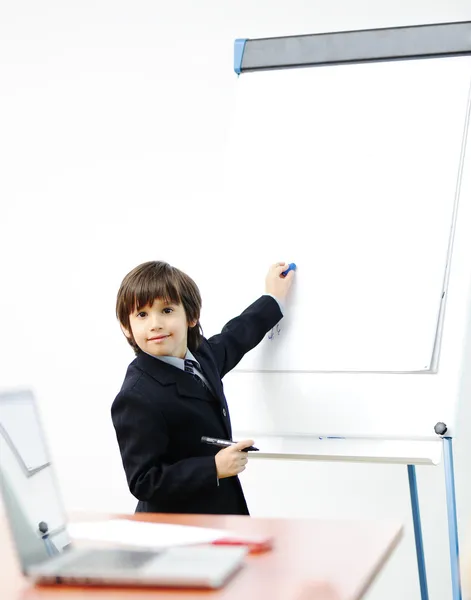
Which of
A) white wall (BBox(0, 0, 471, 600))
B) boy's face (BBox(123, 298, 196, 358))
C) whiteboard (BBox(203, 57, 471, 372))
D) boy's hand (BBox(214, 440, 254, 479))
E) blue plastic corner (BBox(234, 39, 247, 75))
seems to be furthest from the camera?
white wall (BBox(0, 0, 471, 600))

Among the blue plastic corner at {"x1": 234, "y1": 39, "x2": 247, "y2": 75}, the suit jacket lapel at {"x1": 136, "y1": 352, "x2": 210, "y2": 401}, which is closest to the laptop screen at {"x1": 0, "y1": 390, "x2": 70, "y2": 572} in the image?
the suit jacket lapel at {"x1": 136, "y1": 352, "x2": 210, "y2": 401}

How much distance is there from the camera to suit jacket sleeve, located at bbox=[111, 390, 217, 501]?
182 centimetres

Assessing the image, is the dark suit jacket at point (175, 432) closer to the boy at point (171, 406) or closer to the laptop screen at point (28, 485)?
the boy at point (171, 406)

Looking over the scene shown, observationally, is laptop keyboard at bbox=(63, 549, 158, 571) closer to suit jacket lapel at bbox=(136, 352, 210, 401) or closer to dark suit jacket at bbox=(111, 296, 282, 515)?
dark suit jacket at bbox=(111, 296, 282, 515)

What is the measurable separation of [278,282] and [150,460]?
1.90ft

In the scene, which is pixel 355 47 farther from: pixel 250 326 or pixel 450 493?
pixel 450 493

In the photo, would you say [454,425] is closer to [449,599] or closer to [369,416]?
[369,416]

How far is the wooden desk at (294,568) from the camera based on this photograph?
1157 millimetres

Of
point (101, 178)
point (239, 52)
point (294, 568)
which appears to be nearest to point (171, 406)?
point (294, 568)

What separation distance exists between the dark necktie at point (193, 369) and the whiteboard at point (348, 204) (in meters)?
0.22

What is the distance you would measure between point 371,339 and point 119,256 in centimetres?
131

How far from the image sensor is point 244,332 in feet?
7.20

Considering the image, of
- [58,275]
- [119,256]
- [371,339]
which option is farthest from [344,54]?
[58,275]

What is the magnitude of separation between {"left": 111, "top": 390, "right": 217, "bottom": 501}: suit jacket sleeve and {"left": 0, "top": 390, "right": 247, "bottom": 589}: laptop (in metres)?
0.43
